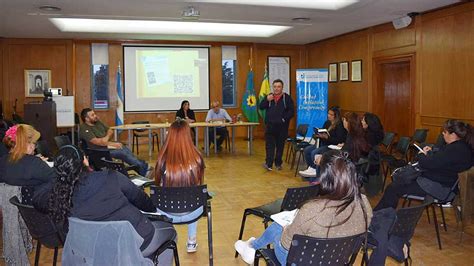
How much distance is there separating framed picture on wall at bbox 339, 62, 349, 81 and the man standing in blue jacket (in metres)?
3.55

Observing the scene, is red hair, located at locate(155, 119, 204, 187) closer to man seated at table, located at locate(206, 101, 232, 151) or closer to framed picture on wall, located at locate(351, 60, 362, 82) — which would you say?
man seated at table, located at locate(206, 101, 232, 151)

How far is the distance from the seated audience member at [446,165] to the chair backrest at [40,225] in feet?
10.1

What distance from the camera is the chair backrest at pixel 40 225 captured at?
284 centimetres

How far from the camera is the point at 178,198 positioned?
3279mm

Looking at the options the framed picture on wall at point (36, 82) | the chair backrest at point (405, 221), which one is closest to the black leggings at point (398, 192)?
the chair backrest at point (405, 221)

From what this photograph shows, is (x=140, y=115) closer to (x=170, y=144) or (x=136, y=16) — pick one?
(x=136, y=16)

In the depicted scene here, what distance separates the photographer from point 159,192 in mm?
3262

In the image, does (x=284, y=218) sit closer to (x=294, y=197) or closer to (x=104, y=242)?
(x=294, y=197)

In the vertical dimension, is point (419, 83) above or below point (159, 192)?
above

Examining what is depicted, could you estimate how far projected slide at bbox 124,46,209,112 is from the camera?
457 inches

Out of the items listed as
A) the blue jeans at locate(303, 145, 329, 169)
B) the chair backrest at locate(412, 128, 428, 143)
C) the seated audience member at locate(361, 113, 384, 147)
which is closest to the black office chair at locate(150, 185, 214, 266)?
the seated audience member at locate(361, 113, 384, 147)

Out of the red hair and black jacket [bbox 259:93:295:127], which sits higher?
black jacket [bbox 259:93:295:127]

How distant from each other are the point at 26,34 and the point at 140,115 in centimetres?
328

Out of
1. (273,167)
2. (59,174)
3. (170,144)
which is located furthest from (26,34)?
(59,174)
